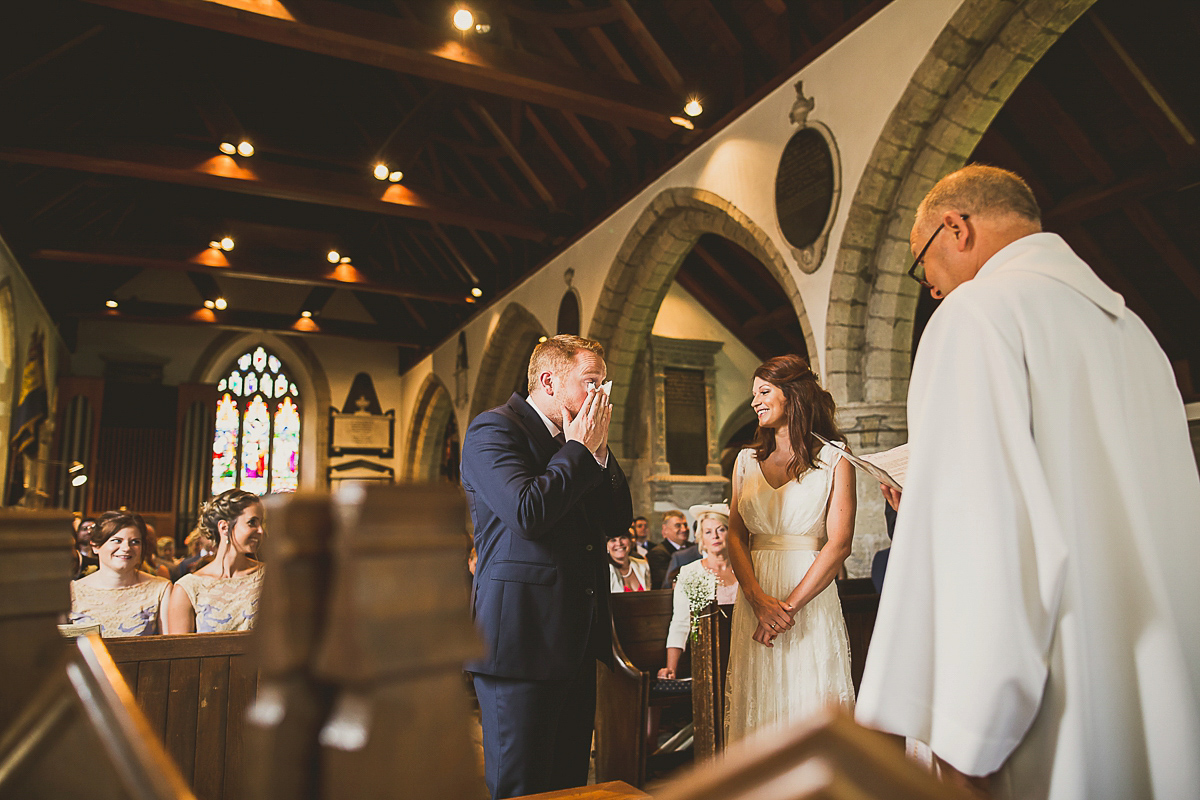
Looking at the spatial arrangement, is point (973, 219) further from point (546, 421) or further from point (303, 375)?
point (303, 375)

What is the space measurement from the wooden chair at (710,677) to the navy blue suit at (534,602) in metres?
0.78

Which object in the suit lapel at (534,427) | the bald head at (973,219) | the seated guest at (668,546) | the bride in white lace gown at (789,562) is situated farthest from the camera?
the seated guest at (668,546)

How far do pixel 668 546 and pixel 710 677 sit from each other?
4122 mm

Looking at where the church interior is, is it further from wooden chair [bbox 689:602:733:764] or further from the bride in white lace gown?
the bride in white lace gown

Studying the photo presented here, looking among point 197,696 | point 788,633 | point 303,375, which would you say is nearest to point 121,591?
point 197,696

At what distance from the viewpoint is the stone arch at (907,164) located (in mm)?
4215

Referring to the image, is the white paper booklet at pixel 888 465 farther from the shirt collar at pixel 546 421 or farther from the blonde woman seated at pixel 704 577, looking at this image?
the blonde woman seated at pixel 704 577

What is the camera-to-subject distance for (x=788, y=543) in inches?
95.0

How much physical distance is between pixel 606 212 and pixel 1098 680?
24.0ft

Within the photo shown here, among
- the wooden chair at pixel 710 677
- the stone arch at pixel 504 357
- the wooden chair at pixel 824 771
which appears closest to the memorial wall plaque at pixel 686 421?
the stone arch at pixel 504 357

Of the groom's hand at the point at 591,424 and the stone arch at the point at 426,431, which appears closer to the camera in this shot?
the groom's hand at the point at 591,424

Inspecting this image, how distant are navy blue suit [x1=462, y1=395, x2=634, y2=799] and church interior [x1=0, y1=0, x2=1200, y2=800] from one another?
521 mm

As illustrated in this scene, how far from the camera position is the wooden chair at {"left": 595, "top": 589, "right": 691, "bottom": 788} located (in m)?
2.47

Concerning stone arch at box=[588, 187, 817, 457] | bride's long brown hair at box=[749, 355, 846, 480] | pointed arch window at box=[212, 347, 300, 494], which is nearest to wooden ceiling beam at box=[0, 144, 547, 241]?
stone arch at box=[588, 187, 817, 457]
